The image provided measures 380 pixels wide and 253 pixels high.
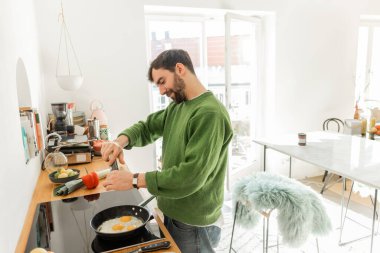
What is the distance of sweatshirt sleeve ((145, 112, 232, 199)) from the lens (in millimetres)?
1131

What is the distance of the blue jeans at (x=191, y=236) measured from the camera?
4.47ft

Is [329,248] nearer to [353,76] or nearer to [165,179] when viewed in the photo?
[165,179]

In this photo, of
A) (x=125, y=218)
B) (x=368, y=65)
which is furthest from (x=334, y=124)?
(x=125, y=218)

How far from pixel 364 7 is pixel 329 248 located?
3268 mm

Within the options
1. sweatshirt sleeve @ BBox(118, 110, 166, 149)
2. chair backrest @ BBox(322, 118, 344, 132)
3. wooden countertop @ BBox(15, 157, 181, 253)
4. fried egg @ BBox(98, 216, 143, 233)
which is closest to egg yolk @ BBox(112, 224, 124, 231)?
fried egg @ BBox(98, 216, 143, 233)

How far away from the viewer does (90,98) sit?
279cm

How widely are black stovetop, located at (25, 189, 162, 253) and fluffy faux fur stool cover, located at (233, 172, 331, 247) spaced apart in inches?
28.6

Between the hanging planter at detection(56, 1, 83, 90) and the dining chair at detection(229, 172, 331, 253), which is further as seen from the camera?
the hanging planter at detection(56, 1, 83, 90)

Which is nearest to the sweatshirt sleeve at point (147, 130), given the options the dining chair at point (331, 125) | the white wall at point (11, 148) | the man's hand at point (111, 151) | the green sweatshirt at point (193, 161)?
the green sweatshirt at point (193, 161)

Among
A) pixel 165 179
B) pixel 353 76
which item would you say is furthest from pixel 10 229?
pixel 353 76

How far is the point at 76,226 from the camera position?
128 centimetres

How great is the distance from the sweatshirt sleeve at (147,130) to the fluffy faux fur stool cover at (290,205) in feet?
2.28

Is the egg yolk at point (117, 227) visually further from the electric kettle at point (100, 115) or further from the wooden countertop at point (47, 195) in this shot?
the electric kettle at point (100, 115)

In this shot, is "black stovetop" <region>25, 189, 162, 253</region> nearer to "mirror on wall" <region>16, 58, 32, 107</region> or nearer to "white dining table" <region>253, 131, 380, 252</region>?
"mirror on wall" <region>16, 58, 32, 107</region>
